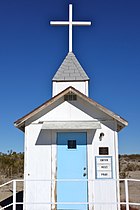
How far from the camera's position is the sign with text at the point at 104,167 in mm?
9555

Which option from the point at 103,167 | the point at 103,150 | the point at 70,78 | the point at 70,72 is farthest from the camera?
the point at 70,72

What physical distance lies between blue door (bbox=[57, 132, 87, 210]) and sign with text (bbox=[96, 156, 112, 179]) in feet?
1.43

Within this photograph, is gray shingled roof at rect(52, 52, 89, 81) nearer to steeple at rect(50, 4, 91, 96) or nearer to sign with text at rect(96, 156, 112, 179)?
steeple at rect(50, 4, 91, 96)

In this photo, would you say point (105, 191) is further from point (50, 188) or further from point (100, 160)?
point (50, 188)

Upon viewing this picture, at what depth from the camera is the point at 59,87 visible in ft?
39.0

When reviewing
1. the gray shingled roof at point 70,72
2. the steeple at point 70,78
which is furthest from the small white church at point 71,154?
the gray shingled roof at point 70,72

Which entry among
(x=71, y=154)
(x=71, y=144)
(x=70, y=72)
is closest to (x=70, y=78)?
(x=70, y=72)

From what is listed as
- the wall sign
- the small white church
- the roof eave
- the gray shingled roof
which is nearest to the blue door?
the small white church

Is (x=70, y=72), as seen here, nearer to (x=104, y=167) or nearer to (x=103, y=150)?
(x=103, y=150)

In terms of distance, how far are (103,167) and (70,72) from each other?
442 centimetres

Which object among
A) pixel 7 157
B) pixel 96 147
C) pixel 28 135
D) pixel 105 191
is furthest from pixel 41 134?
pixel 7 157

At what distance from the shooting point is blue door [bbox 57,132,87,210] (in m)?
9.48

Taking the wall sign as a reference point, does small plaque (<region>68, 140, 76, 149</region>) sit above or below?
above

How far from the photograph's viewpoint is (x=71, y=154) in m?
9.80
